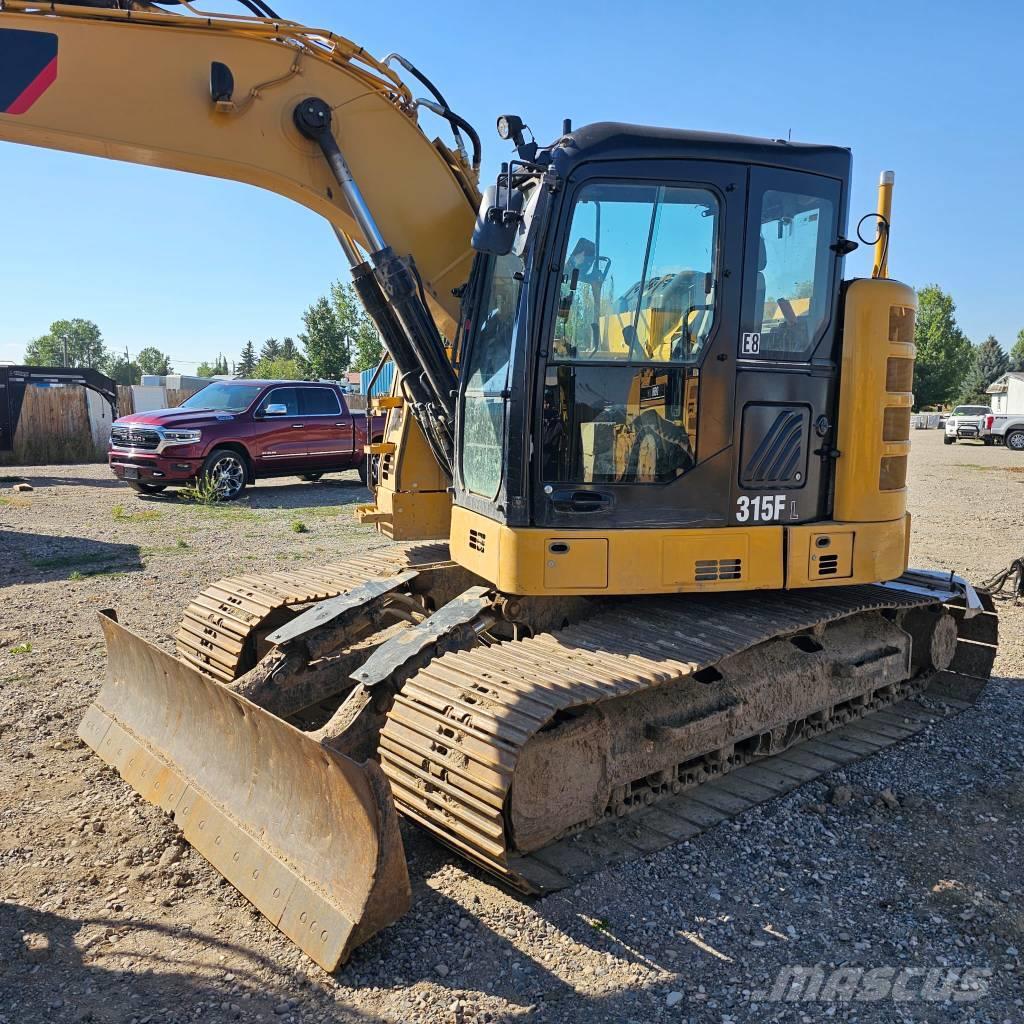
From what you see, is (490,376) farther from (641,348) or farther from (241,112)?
(241,112)

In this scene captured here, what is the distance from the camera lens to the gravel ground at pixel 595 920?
2.98 m

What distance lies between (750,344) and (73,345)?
446 feet

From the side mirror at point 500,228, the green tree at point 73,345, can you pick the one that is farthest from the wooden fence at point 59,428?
→ the green tree at point 73,345

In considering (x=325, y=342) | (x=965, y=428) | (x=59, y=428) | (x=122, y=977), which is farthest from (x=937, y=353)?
(x=122, y=977)

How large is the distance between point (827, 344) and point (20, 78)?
3.96 m

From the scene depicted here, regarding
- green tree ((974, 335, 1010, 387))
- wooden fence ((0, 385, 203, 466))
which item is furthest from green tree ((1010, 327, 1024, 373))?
wooden fence ((0, 385, 203, 466))

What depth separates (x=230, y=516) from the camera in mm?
13102

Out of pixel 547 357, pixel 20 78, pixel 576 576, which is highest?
pixel 20 78

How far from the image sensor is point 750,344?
4.34m

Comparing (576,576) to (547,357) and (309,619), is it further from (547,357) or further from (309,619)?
(309,619)

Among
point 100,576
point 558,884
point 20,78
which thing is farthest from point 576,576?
point 100,576

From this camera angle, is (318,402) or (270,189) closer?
(270,189)

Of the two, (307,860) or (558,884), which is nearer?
(307,860)

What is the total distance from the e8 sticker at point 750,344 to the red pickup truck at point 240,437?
9941mm
